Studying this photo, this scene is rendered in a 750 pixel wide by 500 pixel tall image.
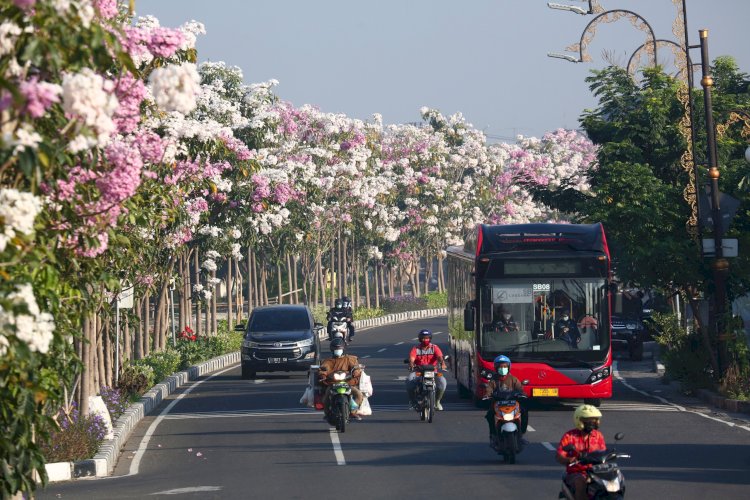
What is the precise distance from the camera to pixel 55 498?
15984 millimetres

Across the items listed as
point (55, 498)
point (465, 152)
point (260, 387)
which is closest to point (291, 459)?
point (55, 498)

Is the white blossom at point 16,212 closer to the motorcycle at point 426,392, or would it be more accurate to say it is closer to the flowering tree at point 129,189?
the flowering tree at point 129,189

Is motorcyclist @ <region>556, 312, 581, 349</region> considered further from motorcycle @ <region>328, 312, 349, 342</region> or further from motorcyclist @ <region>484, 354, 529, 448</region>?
motorcycle @ <region>328, 312, 349, 342</region>

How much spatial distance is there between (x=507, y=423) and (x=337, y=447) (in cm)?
348

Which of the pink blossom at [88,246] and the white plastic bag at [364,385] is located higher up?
the pink blossom at [88,246]

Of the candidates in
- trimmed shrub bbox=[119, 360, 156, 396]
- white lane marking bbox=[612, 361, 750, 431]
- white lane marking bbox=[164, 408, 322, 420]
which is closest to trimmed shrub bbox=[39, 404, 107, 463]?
white lane marking bbox=[164, 408, 322, 420]

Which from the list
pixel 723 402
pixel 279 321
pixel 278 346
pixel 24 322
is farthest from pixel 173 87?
pixel 279 321

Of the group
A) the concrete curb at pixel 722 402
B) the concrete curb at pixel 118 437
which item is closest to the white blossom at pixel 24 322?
the concrete curb at pixel 118 437

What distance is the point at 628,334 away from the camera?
Answer: 1636 inches

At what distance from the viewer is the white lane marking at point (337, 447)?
18641 mm

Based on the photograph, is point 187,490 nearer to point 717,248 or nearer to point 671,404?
point 671,404

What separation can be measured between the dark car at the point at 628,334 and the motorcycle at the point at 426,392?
60.5 feet

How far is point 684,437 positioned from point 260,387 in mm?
15310

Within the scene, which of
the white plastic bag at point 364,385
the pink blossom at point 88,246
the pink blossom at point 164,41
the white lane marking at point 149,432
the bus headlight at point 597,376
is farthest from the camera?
the bus headlight at point 597,376
